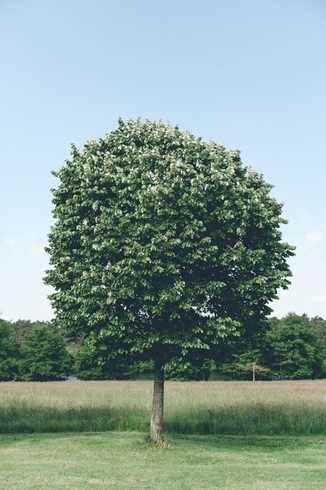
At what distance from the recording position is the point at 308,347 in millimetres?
90625

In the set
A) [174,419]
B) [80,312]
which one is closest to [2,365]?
[174,419]

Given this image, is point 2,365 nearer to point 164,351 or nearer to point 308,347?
Result: point 308,347

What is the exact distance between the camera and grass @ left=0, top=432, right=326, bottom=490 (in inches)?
549

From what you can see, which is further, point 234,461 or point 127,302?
point 127,302

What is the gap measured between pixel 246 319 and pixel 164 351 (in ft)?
11.2

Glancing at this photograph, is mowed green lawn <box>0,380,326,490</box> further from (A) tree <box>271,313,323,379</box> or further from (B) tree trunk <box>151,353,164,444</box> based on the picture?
(A) tree <box>271,313,323,379</box>

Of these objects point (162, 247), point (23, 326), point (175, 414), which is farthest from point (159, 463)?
point (23, 326)

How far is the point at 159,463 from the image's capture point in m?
16.7

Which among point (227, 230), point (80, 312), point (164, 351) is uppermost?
point (227, 230)

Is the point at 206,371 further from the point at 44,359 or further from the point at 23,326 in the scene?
the point at 23,326

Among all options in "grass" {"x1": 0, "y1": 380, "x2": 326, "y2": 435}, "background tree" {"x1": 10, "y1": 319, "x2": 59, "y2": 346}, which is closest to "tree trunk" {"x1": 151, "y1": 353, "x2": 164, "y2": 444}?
"grass" {"x1": 0, "y1": 380, "x2": 326, "y2": 435}

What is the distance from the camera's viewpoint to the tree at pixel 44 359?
279ft

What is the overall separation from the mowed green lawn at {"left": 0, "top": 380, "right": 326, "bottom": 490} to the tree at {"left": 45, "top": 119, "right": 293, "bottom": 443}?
3164 millimetres

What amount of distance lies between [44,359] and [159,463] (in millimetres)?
73400
